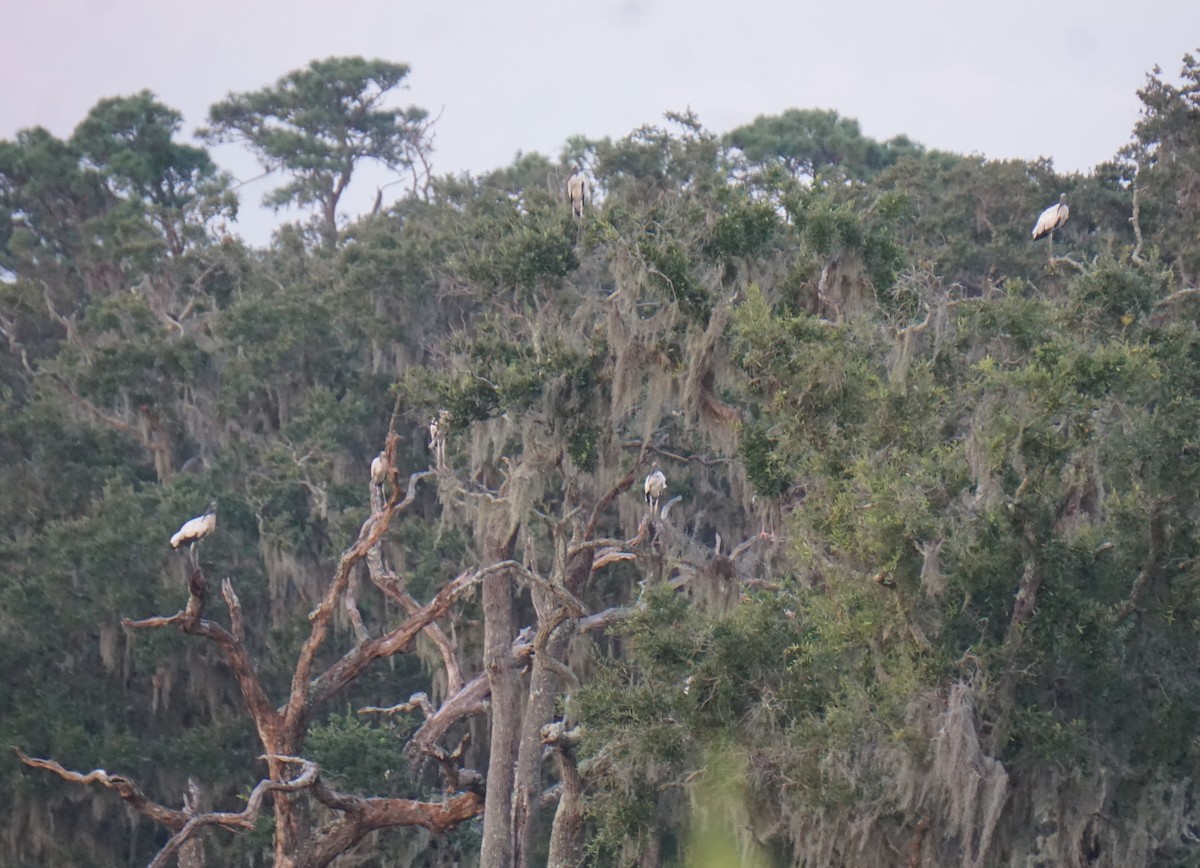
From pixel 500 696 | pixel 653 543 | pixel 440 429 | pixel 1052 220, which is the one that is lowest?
pixel 500 696

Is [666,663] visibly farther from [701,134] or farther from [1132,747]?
[701,134]

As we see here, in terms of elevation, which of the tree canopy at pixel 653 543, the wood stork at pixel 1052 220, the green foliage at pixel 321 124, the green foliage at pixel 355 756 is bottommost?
the green foliage at pixel 355 756

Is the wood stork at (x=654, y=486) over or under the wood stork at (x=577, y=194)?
under

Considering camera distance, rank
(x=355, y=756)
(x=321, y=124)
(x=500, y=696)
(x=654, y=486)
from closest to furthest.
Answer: (x=500, y=696)
(x=654, y=486)
(x=355, y=756)
(x=321, y=124)

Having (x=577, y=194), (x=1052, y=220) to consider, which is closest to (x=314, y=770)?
(x=577, y=194)

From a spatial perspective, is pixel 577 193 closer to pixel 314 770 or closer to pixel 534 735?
pixel 534 735

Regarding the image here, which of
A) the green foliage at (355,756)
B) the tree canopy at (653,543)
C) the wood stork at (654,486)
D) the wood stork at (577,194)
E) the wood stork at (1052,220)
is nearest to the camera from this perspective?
the tree canopy at (653,543)

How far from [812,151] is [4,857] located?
19411 mm

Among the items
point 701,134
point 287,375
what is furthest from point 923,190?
point 287,375

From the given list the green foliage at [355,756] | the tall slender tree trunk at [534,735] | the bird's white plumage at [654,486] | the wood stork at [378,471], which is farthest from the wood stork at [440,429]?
the green foliage at [355,756]

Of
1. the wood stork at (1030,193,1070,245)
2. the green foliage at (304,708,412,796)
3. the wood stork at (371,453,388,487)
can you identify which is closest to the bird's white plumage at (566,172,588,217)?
the wood stork at (371,453,388,487)

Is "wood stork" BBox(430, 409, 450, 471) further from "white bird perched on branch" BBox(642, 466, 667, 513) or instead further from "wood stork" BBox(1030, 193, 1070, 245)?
"wood stork" BBox(1030, 193, 1070, 245)

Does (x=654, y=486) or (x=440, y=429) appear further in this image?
(x=654, y=486)

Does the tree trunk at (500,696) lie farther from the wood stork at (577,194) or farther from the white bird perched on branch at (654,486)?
the wood stork at (577,194)
